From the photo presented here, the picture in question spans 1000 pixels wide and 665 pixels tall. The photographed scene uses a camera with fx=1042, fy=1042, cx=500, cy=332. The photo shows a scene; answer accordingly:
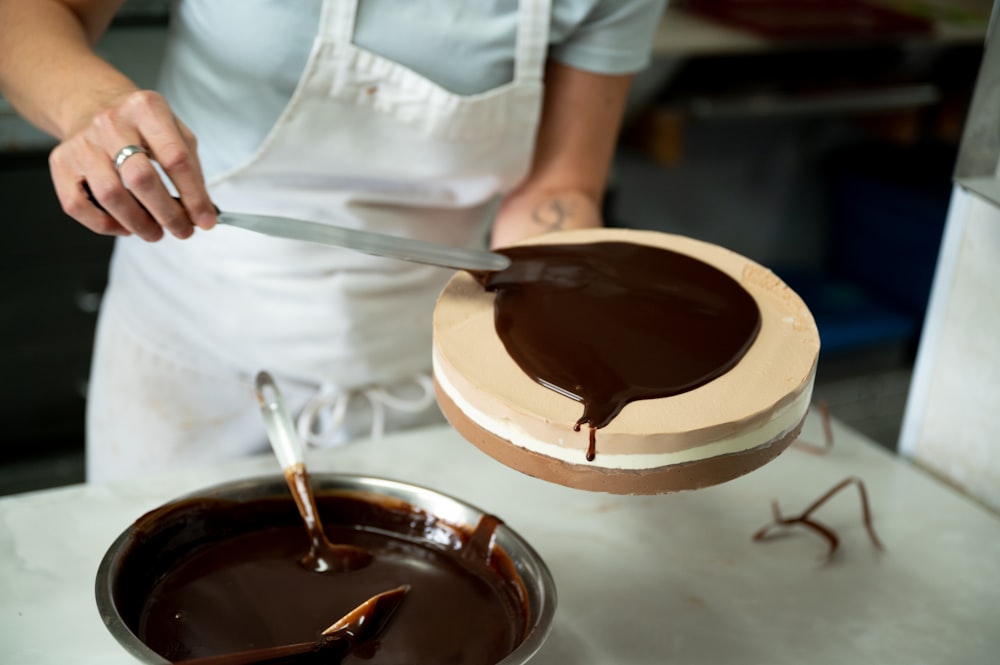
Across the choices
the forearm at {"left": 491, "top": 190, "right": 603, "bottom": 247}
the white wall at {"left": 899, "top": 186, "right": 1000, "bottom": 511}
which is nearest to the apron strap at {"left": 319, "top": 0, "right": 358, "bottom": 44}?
the forearm at {"left": 491, "top": 190, "right": 603, "bottom": 247}

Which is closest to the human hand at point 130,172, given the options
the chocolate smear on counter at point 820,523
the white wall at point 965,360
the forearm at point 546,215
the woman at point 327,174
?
the woman at point 327,174

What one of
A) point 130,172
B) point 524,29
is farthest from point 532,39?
point 130,172

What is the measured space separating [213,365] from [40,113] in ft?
1.35

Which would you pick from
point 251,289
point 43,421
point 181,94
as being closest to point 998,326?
point 251,289

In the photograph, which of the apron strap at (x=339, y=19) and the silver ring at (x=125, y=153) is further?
the apron strap at (x=339, y=19)

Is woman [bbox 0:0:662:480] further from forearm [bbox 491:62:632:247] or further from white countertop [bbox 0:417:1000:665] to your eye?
white countertop [bbox 0:417:1000:665]

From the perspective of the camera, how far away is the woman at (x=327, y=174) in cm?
118

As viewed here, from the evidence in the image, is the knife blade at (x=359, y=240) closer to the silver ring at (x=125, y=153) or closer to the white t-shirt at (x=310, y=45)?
the silver ring at (x=125, y=153)

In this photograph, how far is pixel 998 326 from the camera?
1.15 m

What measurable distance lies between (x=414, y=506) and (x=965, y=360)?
2.19 feet

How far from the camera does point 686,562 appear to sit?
1.07 m

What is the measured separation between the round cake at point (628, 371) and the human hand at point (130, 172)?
24cm

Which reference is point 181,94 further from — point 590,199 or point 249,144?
point 590,199

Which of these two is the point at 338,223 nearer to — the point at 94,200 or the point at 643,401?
the point at 94,200
